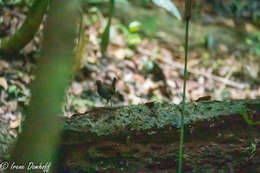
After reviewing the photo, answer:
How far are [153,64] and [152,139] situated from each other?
8.00 feet

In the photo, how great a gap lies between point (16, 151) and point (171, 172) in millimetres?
794

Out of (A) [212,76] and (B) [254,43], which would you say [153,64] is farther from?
(B) [254,43]

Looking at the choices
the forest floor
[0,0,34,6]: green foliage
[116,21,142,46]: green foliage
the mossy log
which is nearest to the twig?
the forest floor

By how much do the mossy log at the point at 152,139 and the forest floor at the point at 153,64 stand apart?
49.1 inches

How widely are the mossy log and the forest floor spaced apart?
49.1 inches

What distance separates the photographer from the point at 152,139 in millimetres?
2375

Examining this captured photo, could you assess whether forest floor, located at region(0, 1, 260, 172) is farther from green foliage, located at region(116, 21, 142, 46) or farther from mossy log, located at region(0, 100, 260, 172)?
mossy log, located at region(0, 100, 260, 172)

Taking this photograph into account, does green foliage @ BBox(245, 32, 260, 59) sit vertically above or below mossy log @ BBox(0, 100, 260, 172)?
above

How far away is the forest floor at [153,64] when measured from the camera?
3.94 m

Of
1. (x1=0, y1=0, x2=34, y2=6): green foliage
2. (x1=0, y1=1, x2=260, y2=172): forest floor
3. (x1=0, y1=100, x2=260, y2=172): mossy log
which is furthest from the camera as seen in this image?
(x1=0, y1=0, x2=34, y2=6): green foliage

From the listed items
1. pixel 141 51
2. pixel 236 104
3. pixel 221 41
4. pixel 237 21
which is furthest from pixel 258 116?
pixel 237 21

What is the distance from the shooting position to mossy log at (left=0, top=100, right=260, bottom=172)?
91.6 inches

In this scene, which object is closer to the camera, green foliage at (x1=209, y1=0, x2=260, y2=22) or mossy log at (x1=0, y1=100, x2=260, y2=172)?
mossy log at (x1=0, y1=100, x2=260, y2=172)

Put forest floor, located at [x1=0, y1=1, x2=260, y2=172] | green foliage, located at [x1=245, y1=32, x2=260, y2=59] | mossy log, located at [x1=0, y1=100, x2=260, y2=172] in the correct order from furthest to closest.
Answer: green foliage, located at [x1=245, y1=32, x2=260, y2=59]
forest floor, located at [x1=0, y1=1, x2=260, y2=172]
mossy log, located at [x1=0, y1=100, x2=260, y2=172]
